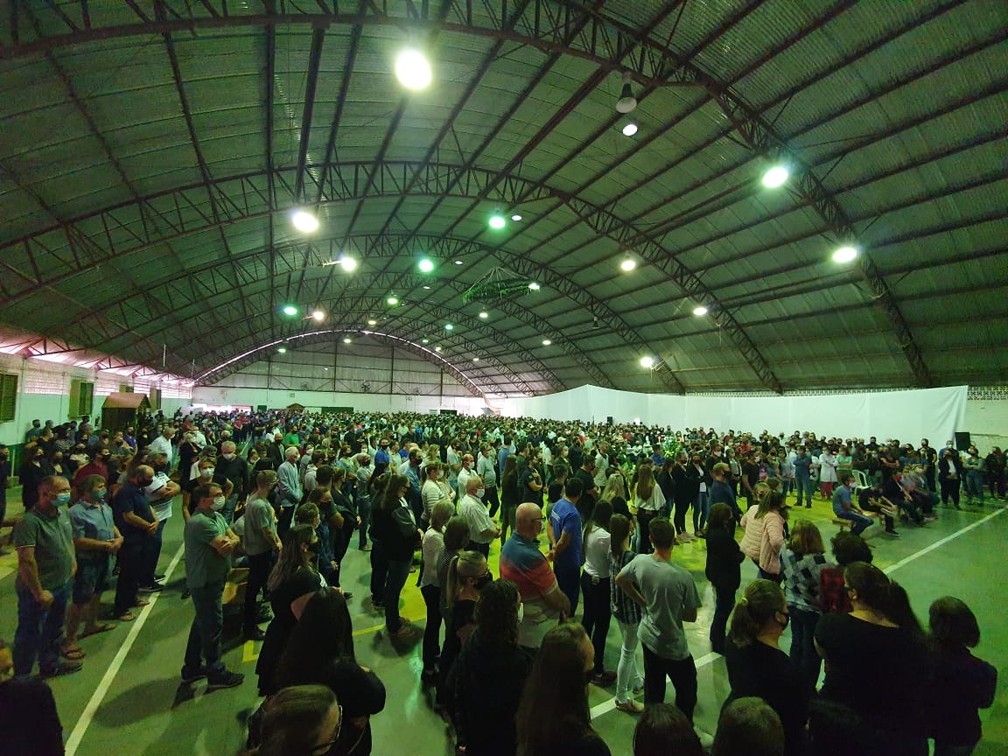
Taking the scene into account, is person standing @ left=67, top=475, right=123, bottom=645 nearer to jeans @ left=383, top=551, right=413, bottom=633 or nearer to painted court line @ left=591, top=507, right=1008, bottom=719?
jeans @ left=383, top=551, right=413, bottom=633

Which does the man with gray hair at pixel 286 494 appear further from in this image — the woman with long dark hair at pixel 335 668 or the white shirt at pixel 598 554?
the woman with long dark hair at pixel 335 668

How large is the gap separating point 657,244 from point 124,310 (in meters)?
22.8

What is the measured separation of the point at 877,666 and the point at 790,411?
1931 cm

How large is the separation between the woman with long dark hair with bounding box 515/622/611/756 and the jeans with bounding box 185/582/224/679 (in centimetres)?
325

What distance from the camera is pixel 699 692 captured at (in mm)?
3688

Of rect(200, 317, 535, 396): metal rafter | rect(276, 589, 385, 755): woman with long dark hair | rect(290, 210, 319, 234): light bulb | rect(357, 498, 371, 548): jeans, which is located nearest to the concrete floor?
rect(357, 498, 371, 548): jeans

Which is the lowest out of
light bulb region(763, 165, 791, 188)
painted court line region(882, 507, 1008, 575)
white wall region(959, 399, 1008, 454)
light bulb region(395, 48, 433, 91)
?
painted court line region(882, 507, 1008, 575)

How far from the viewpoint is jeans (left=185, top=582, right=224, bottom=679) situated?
3629 mm

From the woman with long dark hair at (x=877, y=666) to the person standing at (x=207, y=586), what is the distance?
406 centimetres

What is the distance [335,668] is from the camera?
189cm

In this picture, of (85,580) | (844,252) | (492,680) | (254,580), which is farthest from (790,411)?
(85,580)

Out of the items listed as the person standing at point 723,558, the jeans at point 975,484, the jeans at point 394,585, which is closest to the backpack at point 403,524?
the jeans at point 394,585

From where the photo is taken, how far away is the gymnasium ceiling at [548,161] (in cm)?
798

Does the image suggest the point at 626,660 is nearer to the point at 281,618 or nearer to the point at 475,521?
the point at 475,521
